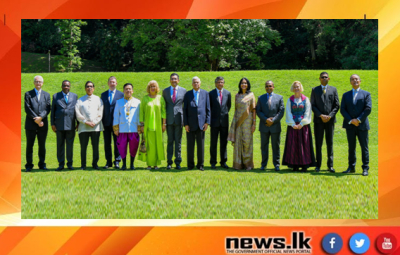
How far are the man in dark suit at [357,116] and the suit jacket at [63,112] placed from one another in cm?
561

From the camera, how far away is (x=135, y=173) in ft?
27.2

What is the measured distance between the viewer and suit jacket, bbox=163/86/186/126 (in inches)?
351

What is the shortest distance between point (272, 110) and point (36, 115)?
4.98 metres

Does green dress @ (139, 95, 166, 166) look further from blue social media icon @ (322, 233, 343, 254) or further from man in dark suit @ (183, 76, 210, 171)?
blue social media icon @ (322, 233, 343, 254)

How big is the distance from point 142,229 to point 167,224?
0.31m

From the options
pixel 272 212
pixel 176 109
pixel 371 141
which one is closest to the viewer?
pixel 272 212

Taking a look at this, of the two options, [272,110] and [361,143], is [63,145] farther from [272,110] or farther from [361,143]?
[361,143]

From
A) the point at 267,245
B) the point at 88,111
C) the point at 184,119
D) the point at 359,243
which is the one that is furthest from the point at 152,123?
the point at 359,243

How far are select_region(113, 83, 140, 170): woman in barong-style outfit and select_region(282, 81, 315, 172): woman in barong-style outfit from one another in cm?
320

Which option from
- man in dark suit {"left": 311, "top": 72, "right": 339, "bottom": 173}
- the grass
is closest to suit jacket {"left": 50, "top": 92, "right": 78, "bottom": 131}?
man in dark suit {"left": 311, "top": 72, "right": 339, "bottom": 173}

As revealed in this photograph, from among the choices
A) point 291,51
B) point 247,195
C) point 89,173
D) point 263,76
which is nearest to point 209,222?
point 247,195

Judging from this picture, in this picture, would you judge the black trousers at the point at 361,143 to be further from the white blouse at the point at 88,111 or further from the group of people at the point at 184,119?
the white blouse at the point at 88,111

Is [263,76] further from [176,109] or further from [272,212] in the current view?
[272,212]

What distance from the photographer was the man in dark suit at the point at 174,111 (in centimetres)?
891
